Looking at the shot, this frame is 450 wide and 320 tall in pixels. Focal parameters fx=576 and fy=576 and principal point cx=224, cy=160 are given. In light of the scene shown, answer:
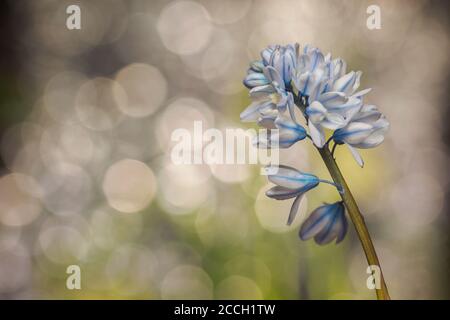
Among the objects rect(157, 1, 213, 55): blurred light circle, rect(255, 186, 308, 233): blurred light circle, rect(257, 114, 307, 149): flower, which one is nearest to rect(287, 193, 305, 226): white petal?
rect(255, 186, 308, 233): blurred light circle

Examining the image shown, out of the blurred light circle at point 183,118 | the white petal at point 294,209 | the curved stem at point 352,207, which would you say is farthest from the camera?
the blurred light circle at point 183,118

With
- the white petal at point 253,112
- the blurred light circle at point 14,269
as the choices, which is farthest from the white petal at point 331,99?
the blurred light circle at point 14,269

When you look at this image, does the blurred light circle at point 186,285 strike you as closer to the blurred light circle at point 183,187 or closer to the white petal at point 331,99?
the blurred light circle at point 183,187

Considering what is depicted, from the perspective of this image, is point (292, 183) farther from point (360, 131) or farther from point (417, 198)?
point (417, 198)

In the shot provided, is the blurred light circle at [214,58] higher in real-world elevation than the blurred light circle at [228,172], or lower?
higher

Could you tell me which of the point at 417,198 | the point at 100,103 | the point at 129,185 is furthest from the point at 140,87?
the point at 417,198
